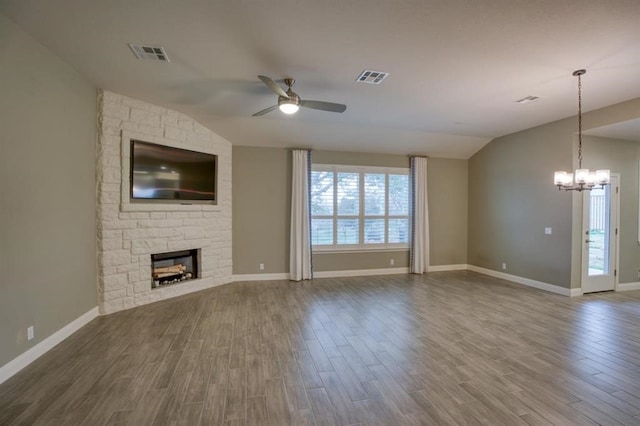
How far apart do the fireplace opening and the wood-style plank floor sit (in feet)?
1.65

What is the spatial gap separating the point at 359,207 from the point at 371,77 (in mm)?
3468

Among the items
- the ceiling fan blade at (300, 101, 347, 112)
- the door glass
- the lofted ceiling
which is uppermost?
the lofted ceiling

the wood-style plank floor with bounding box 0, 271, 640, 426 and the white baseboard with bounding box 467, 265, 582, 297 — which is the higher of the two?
the white baseboard with bounding box 467, 265, 582, 297

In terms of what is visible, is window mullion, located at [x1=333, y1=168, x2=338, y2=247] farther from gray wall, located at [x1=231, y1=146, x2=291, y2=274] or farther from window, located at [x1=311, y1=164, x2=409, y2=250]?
gray wall, located at [x1=231, y1=146, x2=291, y2=274]

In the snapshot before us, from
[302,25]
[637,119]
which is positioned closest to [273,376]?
[302,25]

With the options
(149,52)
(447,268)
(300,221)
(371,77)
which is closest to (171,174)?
(149,52)

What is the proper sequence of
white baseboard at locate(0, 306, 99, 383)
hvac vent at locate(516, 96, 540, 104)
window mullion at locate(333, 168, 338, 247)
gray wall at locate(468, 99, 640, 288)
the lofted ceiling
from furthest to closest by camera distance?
1. window mullion at locate(333, 168, 338, 247)
2. gray wall at locate(468, 99, 640, 288)
3. hvac vent at locate(516, 96, 540, 104)
4. white baseboard at locate(0, 306, 99, 383)
5. the lofted ceiling

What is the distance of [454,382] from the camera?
2402 millimetres

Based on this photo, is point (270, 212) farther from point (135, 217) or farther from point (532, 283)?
point (532, 283)

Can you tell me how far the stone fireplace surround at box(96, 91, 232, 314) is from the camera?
385cm

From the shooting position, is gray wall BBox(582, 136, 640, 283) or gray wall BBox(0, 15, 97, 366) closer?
gray wall BBox(0, 15, 97, 366)

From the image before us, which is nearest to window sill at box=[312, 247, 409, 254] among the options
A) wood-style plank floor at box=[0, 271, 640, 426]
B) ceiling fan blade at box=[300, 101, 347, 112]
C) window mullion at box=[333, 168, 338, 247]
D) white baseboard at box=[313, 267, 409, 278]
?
window mullion at box=[333, 168, 338, 247]

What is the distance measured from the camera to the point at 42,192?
9.32 feet

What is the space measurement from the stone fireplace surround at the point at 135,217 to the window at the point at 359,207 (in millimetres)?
2285
